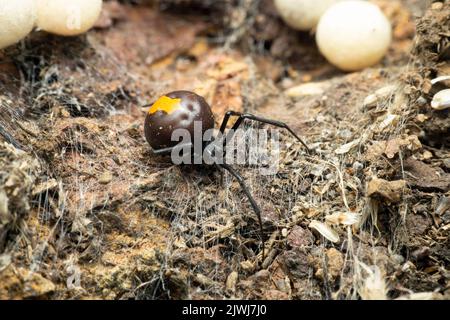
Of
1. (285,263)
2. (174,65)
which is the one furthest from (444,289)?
(174,65)

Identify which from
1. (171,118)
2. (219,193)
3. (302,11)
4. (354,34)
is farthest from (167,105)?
(302,11)

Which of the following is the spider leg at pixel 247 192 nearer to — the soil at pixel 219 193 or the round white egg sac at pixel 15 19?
the soil at pixel 219 193

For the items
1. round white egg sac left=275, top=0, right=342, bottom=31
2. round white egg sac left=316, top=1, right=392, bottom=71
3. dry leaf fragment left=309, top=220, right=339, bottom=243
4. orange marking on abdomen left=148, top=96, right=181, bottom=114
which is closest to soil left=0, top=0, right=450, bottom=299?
dry leaf fragment left=309, top=220, right=339, bottom=243

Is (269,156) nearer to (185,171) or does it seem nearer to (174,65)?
(185,171)

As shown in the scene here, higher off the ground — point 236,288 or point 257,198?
point 257,198

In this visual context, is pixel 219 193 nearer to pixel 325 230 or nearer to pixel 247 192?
pixel 247 192

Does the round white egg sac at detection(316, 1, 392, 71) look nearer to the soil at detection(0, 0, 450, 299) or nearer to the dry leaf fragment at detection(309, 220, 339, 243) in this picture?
the soil at detection(0, 0, 450, 299)
